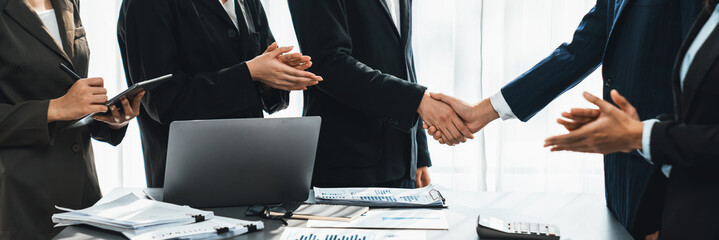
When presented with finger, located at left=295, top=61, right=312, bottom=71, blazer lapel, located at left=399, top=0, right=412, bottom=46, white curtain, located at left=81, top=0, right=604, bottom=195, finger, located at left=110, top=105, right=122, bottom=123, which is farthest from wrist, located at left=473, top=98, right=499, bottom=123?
white curtain, located at left=81, top=0, right=604, bottom=195

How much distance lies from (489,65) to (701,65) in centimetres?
247

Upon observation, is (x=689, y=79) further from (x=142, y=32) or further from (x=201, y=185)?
(x=142, y=32)

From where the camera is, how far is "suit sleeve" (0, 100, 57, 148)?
160cm

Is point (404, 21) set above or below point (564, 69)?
above

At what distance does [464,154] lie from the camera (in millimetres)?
3664

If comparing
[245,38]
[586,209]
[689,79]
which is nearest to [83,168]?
[245,38]

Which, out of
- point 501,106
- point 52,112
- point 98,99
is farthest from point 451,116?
point 52,112

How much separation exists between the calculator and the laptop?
476 mm

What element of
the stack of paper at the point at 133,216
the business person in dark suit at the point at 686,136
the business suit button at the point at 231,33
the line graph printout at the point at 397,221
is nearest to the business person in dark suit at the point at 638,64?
the business person in dark suit at the point at 686,136

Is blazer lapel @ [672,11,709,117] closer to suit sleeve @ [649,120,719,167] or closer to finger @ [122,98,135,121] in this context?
suit sleeve @ [649,120,719,167]

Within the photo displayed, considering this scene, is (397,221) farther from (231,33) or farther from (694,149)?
(231,33)

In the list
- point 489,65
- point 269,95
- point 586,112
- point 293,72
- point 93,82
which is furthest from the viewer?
point 489,65

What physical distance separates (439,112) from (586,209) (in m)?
0.66

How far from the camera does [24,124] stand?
1601mm
